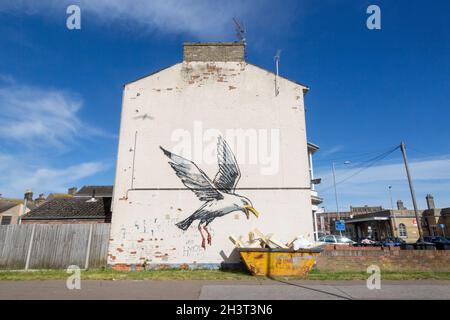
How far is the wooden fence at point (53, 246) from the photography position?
11438 millimetres

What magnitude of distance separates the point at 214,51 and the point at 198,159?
567 centimetres

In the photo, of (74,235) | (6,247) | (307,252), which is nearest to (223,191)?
(307,252)

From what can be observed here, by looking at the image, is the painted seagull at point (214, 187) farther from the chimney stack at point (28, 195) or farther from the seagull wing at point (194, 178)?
the chimney stack at point (28, 195)

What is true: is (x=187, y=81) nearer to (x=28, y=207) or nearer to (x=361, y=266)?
(x=361, y=266)

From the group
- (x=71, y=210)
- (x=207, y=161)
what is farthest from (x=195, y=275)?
(x=71, y=210)

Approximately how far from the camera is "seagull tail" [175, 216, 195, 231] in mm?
11538

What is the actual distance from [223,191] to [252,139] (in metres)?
2.77

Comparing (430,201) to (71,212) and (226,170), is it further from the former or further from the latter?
(71,212)

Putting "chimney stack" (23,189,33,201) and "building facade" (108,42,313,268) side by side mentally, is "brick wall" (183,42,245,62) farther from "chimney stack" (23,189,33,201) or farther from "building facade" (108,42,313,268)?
"chimney stack" (23,189,33,201)

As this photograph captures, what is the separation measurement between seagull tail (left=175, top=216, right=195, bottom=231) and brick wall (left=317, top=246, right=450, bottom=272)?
5528mm

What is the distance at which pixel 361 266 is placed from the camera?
1060 cm

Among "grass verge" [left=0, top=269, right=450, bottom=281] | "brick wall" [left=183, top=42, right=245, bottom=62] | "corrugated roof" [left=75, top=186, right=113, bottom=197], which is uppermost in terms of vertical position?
"brick wall" [left=183, top=42, right=245, bottom=62]

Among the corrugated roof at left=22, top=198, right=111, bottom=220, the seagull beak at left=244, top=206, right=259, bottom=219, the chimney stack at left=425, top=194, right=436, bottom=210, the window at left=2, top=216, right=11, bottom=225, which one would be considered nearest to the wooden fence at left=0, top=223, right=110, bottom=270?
the corrugated roof at left=22, top=198, right=111, bottom=220
